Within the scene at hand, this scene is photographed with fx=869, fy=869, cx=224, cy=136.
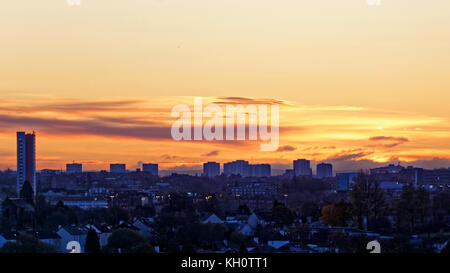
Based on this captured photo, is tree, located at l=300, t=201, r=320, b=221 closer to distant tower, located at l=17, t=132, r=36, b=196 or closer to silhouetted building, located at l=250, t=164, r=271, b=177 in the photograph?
silhouetted building, located at l=250, t=164, r=271, b=177

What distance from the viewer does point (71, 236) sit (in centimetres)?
1677

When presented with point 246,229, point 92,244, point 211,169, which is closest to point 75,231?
point 92,244

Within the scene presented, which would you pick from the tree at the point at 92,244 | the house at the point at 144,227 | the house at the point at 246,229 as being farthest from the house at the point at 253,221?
the tree at the point at 92,244

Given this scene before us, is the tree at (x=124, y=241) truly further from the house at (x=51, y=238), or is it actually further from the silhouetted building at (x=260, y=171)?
the silhouetted building at (x=260, y=171)

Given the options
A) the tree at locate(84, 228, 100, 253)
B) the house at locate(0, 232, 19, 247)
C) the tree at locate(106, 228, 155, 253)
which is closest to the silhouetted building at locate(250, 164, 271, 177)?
the house at locate(0, 232, 19, 247)

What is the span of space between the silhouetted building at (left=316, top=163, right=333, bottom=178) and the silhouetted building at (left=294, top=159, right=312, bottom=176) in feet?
16.8

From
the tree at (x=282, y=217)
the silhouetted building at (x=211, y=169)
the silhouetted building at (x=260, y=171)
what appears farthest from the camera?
the silhouetted building at (x=260, y=171)

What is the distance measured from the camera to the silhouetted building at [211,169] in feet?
145

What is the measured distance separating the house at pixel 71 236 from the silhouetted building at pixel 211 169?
84.1ft

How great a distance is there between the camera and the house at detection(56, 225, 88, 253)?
53.2ft

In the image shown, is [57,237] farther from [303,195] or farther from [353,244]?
[303,195]

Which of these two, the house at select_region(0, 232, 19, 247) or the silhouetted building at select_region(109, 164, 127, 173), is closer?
the house at select_region(0, 232, 19, 247)
